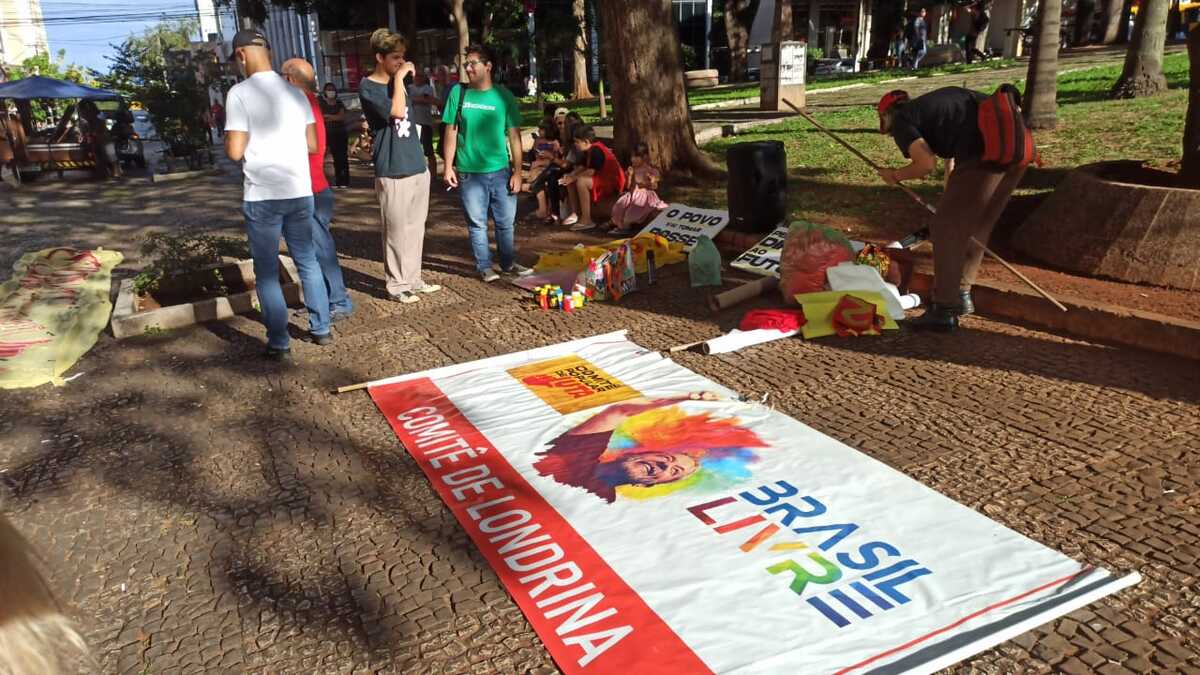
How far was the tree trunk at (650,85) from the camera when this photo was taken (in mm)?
10438

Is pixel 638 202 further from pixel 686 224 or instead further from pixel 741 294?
pixel 741 294

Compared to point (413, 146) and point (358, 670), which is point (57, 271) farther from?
point (358, 670)

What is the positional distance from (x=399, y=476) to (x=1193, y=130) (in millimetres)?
6120

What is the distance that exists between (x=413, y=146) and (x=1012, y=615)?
518 cm

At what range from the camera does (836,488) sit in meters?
3.54

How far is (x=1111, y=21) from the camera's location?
27031mm

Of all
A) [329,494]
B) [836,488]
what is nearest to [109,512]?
[329,494]

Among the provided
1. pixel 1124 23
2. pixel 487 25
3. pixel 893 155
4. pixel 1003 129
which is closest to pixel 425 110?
pixel 893 155

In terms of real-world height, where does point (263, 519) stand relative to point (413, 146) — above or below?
below

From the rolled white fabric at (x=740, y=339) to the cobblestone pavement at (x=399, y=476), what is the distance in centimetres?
9

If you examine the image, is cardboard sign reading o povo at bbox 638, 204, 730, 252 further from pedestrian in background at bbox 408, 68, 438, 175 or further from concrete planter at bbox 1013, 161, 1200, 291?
pedestrian in background at bbox 408, 68, 438, 175

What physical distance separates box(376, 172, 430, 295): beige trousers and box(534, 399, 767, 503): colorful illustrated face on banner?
9.36 ft

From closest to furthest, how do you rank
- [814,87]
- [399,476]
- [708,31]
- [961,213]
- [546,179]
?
[399,476]
[961,213]
[546,179]
[814,87]
[708,31]

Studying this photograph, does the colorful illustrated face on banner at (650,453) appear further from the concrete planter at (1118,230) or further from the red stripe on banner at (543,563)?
the concrete planter at (1118,230)
